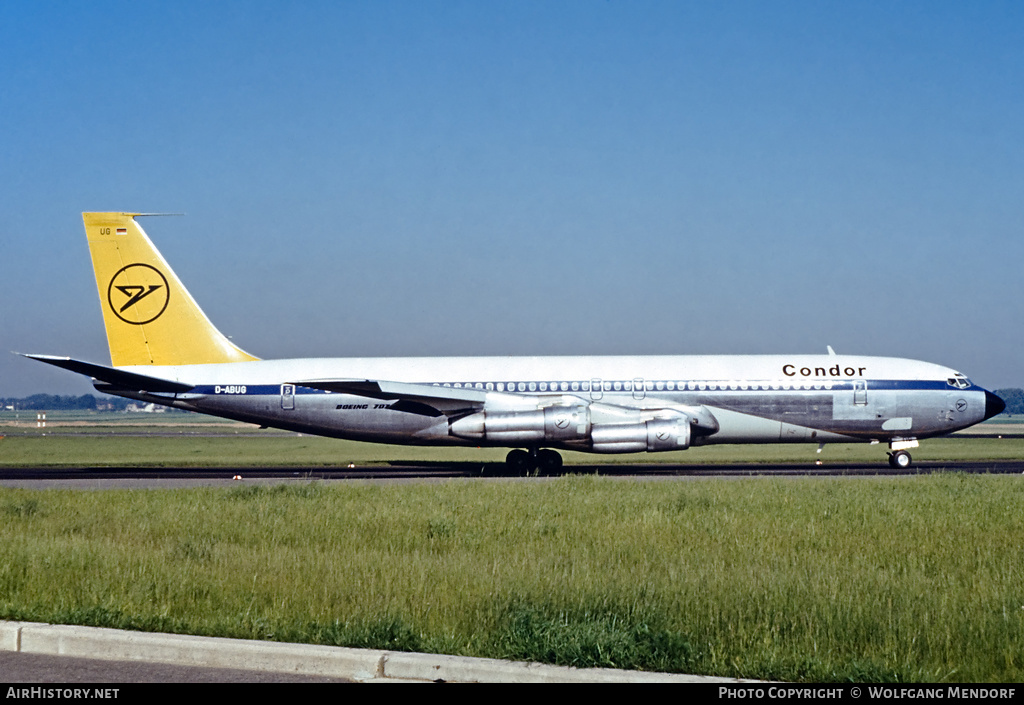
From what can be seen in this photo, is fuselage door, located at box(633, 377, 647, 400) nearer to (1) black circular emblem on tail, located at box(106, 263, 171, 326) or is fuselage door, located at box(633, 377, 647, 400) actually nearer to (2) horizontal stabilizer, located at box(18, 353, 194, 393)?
(2) horizontal stabilizer, located at box(18, 353, 194, 393)

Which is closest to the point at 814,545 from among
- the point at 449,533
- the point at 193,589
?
the point at 449,533

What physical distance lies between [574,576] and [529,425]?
18.2 metres

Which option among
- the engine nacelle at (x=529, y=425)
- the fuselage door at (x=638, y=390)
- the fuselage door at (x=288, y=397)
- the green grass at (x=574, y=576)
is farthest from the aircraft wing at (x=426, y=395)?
the green grass at (x=574, y=576)

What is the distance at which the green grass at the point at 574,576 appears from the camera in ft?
24.8

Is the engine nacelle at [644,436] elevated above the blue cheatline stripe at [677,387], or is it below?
below

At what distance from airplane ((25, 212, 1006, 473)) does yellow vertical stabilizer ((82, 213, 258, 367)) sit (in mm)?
33

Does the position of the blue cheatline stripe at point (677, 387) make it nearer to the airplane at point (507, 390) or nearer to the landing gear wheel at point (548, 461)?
the airplane at point (507, 390)

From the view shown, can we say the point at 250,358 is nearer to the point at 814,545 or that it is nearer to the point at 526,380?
the point at 526,380

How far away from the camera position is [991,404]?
31.5 metres

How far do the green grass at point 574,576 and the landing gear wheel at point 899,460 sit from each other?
12.8 metres

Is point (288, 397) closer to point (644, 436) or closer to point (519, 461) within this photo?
point (519, 461)

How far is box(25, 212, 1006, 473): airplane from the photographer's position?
29.4 m

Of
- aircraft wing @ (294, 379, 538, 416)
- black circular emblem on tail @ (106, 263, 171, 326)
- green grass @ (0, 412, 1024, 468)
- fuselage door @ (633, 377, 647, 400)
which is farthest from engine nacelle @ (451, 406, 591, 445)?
black circular emblem on tail @ (106, 263, 171, 326)

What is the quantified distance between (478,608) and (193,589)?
3.08 metres
